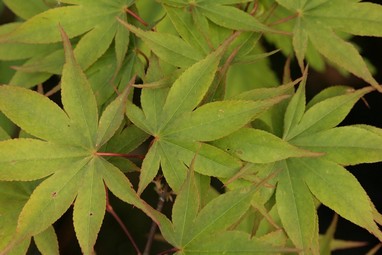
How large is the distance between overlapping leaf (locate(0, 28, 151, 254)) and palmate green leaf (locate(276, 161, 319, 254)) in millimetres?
239

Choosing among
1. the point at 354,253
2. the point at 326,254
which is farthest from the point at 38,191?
the point at 354,253

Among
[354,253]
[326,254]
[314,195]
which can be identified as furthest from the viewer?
[354,253]

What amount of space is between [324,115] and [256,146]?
0.49 ft

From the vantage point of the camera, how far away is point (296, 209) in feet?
2.79

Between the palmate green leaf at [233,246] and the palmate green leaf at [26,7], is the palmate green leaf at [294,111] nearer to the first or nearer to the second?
the palmate green leaf at [233,246]

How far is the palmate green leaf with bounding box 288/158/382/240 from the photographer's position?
0.82 meters

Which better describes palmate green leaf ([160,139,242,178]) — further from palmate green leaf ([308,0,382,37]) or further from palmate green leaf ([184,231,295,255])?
palmate green leaf ([308,0,382,37])

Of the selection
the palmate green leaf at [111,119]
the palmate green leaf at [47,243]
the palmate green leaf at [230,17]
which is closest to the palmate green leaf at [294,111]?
the palmate green leaf at [230,17]

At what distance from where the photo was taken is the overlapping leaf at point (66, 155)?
763 millimetres

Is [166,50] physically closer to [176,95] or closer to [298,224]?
[176,95]

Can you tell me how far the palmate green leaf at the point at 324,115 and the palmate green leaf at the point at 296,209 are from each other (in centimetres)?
6

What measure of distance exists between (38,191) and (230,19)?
0.39 metres

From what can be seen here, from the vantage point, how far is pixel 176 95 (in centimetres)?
81

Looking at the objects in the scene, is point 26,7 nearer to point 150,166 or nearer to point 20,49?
point 20,49
